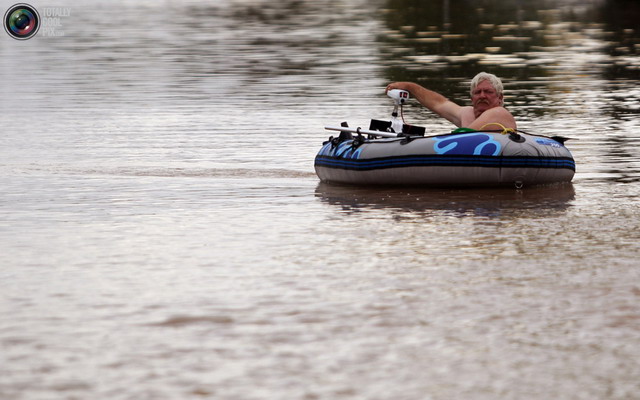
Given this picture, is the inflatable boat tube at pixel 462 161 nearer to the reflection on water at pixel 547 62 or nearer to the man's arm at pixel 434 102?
the reflection on water at pixel 547 62

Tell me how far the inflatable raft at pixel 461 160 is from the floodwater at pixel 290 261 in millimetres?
165

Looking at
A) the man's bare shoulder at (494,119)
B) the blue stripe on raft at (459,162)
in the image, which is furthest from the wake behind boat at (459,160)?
the man's bare shoulder at (494,119)

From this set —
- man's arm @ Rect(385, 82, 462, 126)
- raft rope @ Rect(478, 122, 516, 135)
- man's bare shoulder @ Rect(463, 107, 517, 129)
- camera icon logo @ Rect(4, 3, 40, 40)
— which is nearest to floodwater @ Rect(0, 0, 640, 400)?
raft rope @ Rect(478, 122, 516, 135)

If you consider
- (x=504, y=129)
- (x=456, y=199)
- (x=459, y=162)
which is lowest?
(x=456, y=199)

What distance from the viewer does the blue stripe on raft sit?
1181 centimetres

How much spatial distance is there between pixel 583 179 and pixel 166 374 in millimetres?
7704

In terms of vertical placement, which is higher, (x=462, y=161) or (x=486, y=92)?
(x=486, y=92)

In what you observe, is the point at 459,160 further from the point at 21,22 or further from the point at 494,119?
the point at 21,22

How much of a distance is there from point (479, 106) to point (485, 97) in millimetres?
134

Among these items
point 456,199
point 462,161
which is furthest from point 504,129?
point 456,199

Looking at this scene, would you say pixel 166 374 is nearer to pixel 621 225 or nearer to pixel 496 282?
pixel 496 282

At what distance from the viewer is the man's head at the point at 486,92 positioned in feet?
41.7

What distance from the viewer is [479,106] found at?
12836 mm

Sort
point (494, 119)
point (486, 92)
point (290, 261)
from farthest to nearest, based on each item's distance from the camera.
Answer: point (486, 92) < point (494, 119) < point (290, 261)
